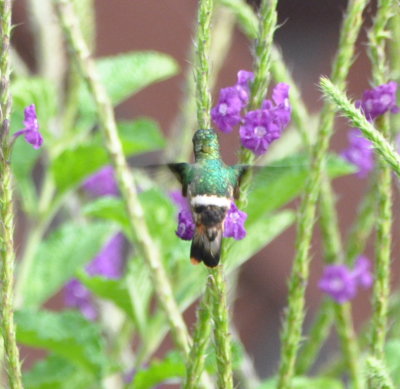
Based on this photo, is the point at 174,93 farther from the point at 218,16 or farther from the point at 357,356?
the point at 357,356

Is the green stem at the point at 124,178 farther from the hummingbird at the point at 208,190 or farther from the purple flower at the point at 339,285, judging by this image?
the purple flower at the point at 339,285

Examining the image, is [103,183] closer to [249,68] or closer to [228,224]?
[228,224]

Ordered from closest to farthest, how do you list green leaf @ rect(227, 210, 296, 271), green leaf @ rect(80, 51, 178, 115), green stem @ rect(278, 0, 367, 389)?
1. green stem @ rect(278, 0, 367, 389)
2. green leaf @ rect(227, 210, 296, 271)
3. green leaf @ rect(80, 51, 178, 115)

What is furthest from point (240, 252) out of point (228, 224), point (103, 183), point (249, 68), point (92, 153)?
point (249, 68)

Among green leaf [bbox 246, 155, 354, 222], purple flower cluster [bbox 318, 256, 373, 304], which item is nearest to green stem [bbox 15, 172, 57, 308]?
green leaf [bbox 246, 155, 354, 222]

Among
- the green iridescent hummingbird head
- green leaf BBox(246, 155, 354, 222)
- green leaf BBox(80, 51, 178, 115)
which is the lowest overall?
green leaf BBox(246, 155, 354, 222)

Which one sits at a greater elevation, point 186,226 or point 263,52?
point 263,52

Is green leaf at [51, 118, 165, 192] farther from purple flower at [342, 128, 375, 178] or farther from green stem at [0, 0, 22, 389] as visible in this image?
green stem at [0, 0, 22, 389]

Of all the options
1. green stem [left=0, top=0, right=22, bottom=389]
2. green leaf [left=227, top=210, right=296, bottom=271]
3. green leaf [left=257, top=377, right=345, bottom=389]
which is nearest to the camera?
green stem [left=0, top=0, right=22, bottom=389]

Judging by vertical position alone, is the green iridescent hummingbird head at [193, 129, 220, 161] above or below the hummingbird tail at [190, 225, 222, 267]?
above
